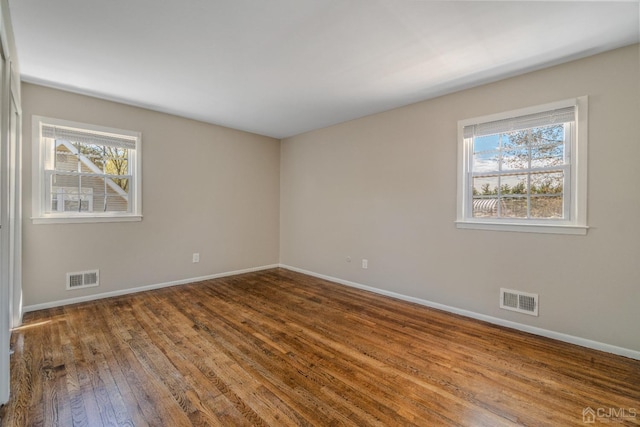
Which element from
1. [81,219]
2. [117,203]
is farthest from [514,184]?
[81,219]

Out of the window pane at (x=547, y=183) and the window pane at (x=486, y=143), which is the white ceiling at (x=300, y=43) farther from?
the window pane at (x=547, y=183)

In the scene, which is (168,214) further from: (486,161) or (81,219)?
(486,161)

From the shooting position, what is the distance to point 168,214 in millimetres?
4074

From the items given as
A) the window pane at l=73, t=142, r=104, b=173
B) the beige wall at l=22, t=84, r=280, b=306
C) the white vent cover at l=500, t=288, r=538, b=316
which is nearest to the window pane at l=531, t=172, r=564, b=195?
the white vent cover at l=500, t=288, r=538, b=316

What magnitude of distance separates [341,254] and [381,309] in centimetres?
127

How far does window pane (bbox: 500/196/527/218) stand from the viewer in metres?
2.82

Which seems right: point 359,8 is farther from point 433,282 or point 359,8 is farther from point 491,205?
point 433,282

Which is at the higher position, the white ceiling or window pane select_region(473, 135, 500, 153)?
the white ceiling

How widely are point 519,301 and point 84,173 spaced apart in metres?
5.02

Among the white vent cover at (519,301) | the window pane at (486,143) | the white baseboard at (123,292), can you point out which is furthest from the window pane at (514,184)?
the white baseboard at (123,292)

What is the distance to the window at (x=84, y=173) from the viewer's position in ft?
10.3

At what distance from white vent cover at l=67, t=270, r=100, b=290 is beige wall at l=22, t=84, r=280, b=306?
0.06 metres

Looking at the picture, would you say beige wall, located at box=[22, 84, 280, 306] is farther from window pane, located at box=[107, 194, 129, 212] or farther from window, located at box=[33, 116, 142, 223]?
window pane, located at box=[107, 194, 129, 212]

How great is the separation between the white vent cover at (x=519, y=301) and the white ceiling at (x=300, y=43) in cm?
213
